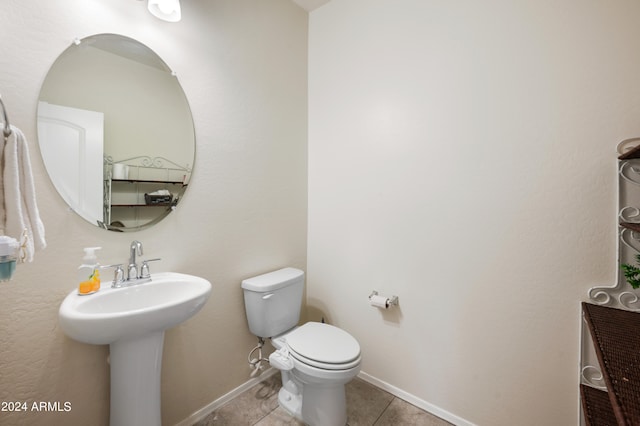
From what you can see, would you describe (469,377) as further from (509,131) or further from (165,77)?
(165,77)

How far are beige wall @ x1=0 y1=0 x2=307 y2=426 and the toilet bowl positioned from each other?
1.34 ft


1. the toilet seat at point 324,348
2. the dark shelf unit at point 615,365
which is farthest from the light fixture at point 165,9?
the dark shelf unit at point 615,365

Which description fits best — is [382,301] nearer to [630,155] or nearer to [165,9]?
[630,155]

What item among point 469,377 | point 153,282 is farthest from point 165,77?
point 469,377

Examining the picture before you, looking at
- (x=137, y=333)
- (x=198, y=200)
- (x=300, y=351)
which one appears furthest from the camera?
(x=198, y=200)

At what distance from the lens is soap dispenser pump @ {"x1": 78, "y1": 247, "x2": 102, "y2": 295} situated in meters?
1.08

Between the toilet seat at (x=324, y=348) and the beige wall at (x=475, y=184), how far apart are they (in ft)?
1.34

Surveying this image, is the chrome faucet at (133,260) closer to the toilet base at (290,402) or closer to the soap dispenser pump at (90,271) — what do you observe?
the soap dispenser pump at (90,271)

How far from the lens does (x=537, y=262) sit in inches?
50.6

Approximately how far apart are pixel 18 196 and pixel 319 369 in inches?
51.0

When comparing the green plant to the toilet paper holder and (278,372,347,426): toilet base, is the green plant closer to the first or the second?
the toilet paper holder

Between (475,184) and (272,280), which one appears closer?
(475,184)

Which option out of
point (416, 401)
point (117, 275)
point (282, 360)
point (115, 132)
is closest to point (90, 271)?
point (117, 275)

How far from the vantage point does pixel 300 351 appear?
1384 millimetres
